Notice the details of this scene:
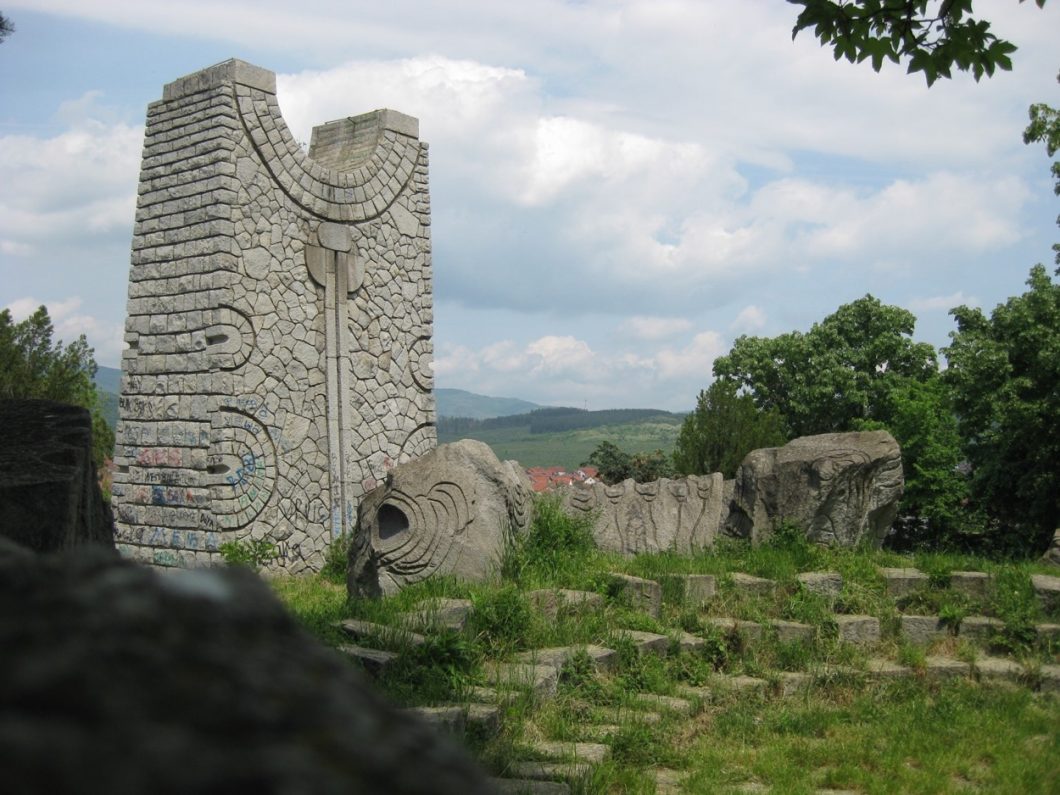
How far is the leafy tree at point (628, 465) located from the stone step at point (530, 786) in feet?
63.4

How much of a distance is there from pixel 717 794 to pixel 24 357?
24.2 m

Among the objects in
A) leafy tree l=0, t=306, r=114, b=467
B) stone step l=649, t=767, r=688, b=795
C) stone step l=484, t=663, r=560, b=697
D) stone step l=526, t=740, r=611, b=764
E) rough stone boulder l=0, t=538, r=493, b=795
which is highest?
leafy tree l=0, t=306, r=114, b=467

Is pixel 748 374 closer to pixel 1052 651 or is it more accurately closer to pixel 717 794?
pixel 1052 651

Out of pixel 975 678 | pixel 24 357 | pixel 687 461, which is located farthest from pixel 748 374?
pixel 975 678

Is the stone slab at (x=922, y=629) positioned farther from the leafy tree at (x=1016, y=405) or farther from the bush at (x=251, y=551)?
the leafy tree at (x=1016, y=405)

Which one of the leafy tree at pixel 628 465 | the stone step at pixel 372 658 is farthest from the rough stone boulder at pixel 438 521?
the leafy tree at pixel 628 465

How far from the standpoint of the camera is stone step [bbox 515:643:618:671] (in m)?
6.92

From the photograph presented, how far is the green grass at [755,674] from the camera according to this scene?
591 cm

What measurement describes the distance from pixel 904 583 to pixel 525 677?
4369mm

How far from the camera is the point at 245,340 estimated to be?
13125 millimetres

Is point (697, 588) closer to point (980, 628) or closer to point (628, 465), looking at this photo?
point (980, 628)

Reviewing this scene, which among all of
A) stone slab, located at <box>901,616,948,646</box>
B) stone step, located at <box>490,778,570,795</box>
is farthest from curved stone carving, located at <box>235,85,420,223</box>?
stone step, located at <box>490,778,570,795</box>

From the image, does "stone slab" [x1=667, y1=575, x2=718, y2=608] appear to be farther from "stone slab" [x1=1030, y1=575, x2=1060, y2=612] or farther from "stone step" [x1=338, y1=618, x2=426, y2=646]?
"stone step" [x1=338, y1=618, x2=426, y2=646]

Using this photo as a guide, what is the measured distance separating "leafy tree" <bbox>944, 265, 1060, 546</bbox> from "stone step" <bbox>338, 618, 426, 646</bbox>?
15757 millimetres
